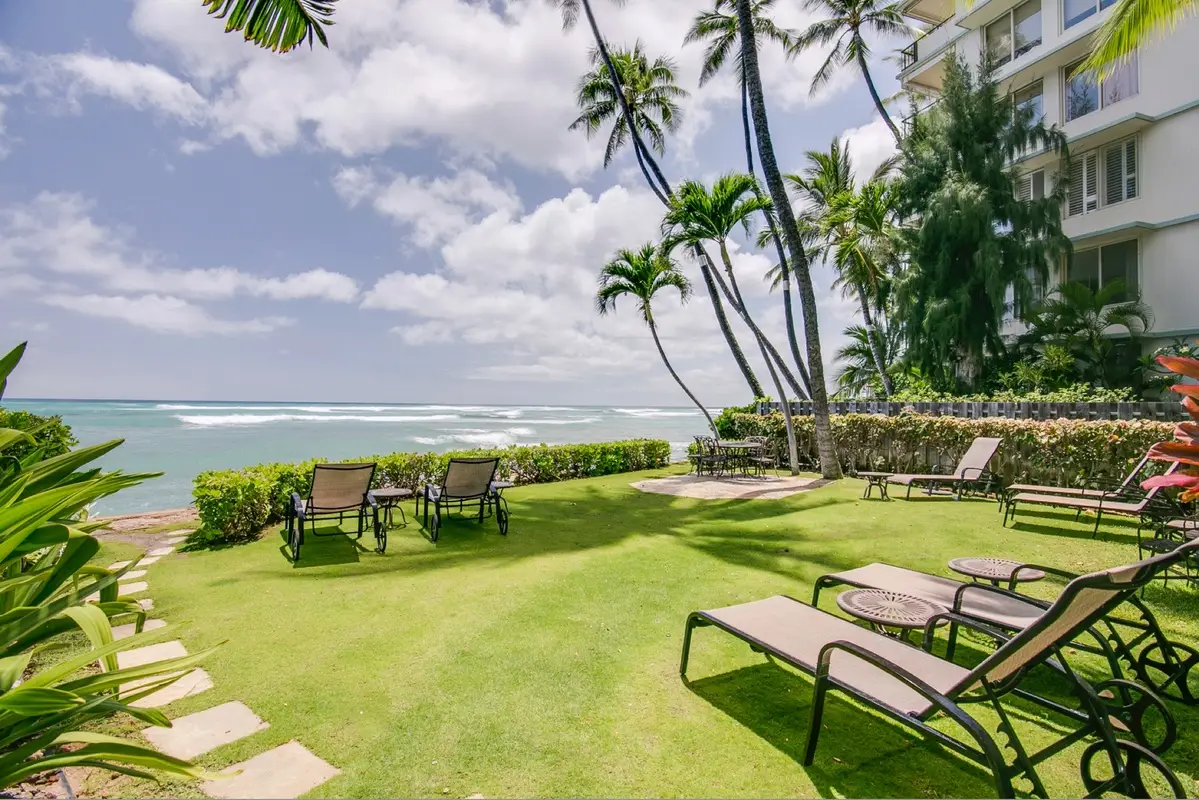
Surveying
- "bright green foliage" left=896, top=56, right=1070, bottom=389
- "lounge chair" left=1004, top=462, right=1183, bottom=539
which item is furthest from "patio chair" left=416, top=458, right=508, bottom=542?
"bright green foliage" left=896, top=56, right=1070, bottom=389

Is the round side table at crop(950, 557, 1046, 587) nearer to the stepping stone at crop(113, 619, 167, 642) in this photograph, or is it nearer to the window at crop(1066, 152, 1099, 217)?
the stepping stone at crop(113, 619, 167, 642)

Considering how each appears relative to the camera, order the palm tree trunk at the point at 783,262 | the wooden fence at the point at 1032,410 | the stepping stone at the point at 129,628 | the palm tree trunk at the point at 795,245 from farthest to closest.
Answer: the palm tree trunk at the point at 783,262, the palm tree trunk at the point at 795,245, the wooden fence at the point at 1032,410, the stepping stone at the point at 129,628

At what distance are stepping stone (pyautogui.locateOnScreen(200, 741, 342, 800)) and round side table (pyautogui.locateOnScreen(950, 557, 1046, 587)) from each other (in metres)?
4.04

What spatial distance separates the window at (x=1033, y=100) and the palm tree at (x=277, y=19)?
794 inches

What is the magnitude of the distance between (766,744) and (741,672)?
0.75m

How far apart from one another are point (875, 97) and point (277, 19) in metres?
22.8

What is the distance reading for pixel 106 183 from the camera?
10641 mm

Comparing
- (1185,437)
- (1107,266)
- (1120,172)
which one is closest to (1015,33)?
(1120,172)

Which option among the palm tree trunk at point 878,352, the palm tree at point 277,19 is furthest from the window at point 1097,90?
the palm tree at point 277,19

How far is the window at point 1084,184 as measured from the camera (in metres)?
15.9

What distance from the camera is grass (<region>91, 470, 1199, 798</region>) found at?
239 centimetres

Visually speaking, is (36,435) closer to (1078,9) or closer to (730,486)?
(730,486)

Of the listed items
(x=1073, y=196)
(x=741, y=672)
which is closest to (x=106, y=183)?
(x=741, y=672)

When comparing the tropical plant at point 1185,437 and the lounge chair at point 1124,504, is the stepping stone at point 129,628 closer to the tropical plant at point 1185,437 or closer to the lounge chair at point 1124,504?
the tropical plant at point 1185,437
